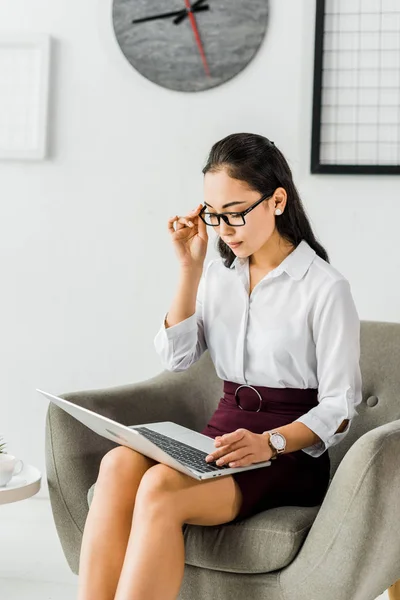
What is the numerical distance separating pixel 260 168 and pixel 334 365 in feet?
1.47

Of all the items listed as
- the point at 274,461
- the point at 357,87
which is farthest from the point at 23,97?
the point at 274,461

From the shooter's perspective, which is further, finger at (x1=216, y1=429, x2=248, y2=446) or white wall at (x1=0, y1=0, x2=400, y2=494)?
white wall at (x1=0, y1=0, x2=400, y2=494)

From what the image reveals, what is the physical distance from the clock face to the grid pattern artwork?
234mm

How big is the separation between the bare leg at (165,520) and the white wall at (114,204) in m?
1.22

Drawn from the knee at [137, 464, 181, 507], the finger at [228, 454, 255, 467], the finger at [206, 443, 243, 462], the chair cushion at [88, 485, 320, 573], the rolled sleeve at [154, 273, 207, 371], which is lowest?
the chair cushion at [88, 485, 320, 573]

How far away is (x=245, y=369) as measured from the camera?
1.78 m

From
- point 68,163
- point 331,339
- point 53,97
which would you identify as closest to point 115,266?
point 68,163

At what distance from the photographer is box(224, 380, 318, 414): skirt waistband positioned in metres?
1.72

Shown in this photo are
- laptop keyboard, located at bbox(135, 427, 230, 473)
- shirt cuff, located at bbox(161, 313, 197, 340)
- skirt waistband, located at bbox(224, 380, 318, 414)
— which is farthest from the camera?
shirt cuff, located at bbox(161, 313, 197, 340)

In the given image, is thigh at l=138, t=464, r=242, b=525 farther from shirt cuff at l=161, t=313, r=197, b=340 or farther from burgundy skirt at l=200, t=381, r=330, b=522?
shirt cuff at l=161, t=313, r=197, b=340

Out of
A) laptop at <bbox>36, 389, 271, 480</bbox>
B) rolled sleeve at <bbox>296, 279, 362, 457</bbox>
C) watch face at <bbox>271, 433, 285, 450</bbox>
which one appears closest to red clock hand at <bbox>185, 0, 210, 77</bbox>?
rolled sleeve at <bbox>296, 279, 362, 457</bbox>

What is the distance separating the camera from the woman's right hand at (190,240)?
72.2 inches

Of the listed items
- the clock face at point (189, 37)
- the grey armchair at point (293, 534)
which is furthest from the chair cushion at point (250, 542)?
the clock face at point (189, 37)

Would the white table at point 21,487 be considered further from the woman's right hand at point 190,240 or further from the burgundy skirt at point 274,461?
the woman's right hand at point 190,240
